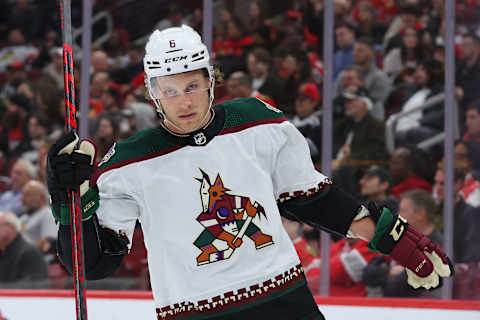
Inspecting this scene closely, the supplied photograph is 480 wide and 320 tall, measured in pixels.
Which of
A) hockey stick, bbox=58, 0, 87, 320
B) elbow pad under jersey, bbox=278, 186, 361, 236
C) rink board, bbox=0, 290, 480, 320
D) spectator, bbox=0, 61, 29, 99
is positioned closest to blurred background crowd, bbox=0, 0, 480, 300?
rink board, bbox=0, 290, 480, 320

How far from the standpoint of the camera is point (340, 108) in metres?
3.85

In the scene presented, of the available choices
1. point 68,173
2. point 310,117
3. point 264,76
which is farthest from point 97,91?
point 68,173

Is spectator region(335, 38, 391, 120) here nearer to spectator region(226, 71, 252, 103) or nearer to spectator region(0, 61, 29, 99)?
spectator region(226, 71, 252, 103)

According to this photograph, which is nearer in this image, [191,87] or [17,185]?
[191,87]

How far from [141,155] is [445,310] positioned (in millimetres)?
1610

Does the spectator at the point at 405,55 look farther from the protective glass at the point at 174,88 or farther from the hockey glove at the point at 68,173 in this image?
the hockey glove at the point at 68,173

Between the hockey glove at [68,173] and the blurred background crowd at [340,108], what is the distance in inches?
61.9

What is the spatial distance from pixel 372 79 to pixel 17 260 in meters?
1.72

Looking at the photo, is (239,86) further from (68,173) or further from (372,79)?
(68,173)

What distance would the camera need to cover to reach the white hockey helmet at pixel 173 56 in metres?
2.10

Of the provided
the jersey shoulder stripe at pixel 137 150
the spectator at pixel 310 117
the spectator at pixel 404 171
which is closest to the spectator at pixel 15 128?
the spectator at pixel 310 117

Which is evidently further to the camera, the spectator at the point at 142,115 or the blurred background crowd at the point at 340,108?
the spectator at the point at 142,115

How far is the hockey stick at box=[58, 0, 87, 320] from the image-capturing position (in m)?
2.01

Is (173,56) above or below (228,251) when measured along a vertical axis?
above
